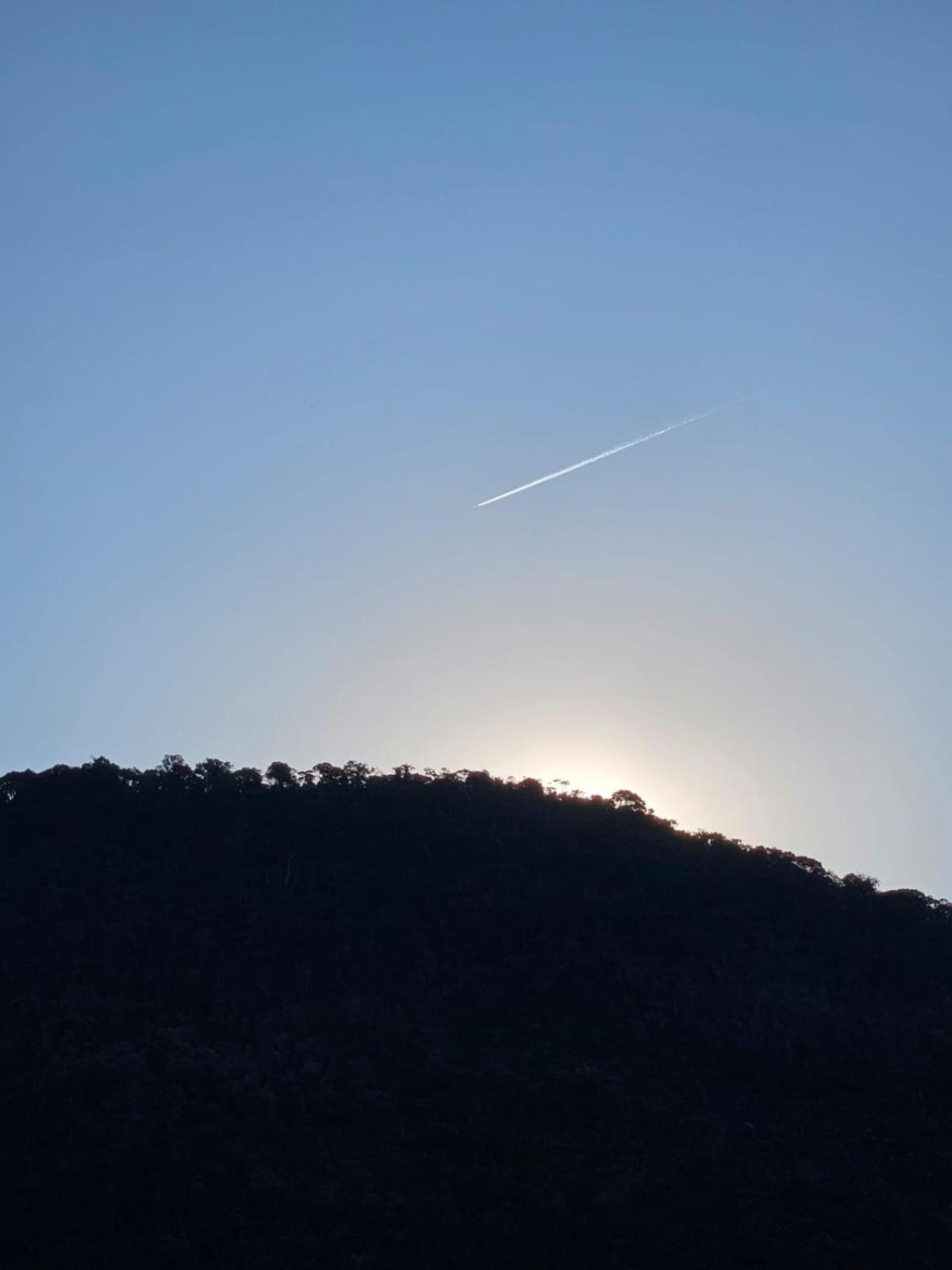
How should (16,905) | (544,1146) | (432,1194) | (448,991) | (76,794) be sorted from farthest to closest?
(76,794), (16,905), (448,991), (544,1146), (432,1194)

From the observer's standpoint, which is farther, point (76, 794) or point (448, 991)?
point (76, 794)

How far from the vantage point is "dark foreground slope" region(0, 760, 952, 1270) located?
25578mm

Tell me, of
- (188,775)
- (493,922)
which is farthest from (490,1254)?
(188,775)

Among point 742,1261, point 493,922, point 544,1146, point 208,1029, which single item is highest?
point 493,922

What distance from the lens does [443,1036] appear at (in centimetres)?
3369

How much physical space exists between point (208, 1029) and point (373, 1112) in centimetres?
604

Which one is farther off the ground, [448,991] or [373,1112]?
[448,991]

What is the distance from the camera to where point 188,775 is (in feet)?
160

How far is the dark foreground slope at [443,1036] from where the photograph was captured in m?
25.6

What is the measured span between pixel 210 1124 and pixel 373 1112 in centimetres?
398

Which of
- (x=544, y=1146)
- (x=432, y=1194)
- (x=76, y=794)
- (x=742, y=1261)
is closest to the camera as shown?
(x=742, y=1261)

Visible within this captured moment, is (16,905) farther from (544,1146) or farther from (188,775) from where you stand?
(544,1146)

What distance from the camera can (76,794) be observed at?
47.3 meters

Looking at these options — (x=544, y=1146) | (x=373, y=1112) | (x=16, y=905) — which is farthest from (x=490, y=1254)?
(x=16, y=905)
